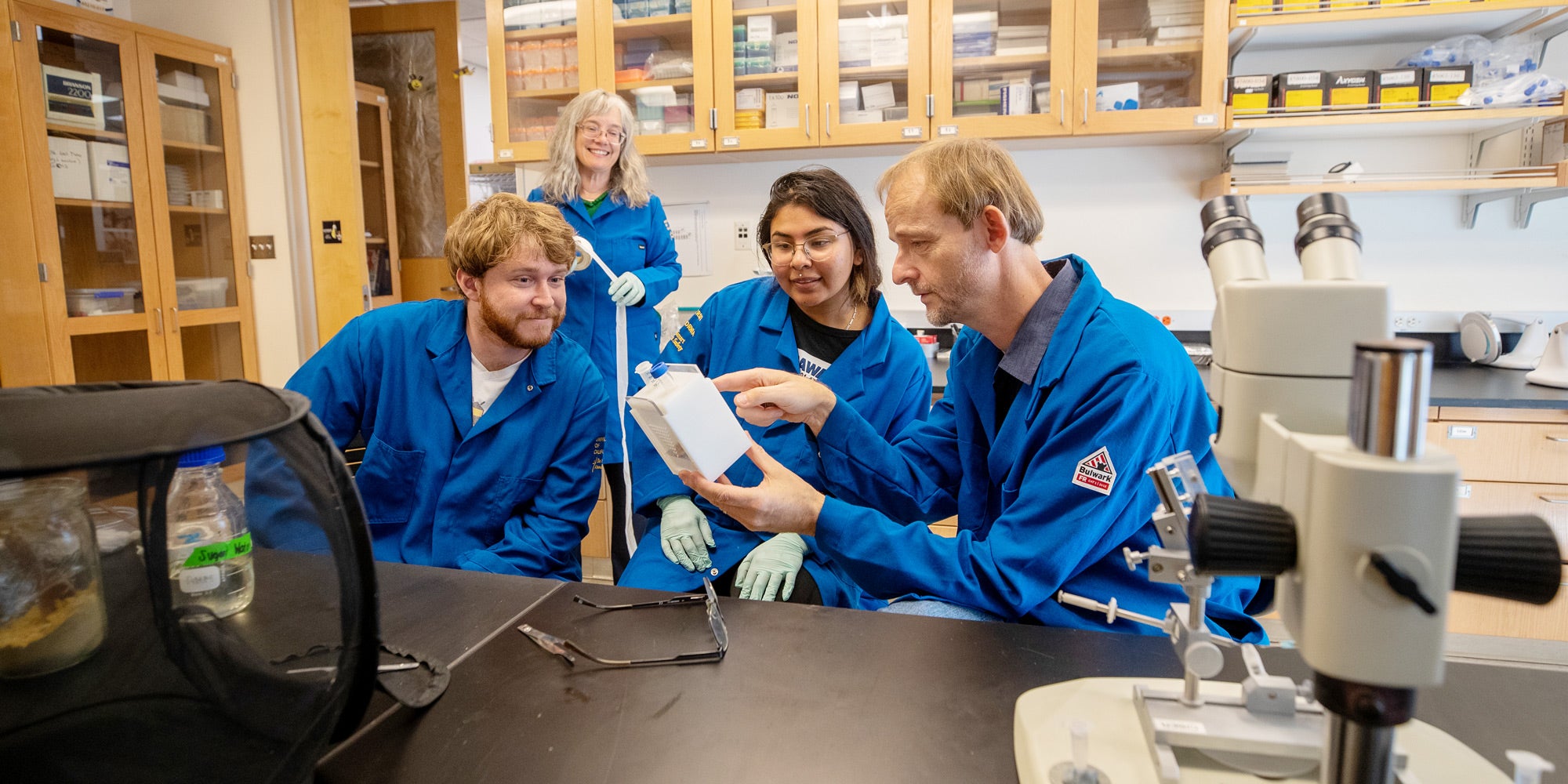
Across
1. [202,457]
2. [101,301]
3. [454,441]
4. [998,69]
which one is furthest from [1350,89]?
[101,301]

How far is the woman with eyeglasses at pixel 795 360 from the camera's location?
5.51ft

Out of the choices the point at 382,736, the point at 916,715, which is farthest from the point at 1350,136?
the point at 382,736

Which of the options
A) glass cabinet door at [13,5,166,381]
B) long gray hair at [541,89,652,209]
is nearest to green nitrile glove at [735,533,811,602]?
long gray hair at [541,89,652,209]

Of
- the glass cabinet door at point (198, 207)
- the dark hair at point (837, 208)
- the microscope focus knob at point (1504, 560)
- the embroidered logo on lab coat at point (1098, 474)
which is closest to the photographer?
the microscope focus knob at point (1504, 560)

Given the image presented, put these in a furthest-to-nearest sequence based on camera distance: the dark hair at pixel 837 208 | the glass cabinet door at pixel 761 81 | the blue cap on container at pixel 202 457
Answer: the glass cabinet door at pixel 761 81, the dark hair at pixel 837 208, the blue cap on container at pixel 202 457

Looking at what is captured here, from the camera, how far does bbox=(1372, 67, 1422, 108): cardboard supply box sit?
2680mm

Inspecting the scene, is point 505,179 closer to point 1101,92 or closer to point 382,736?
point 1101,92

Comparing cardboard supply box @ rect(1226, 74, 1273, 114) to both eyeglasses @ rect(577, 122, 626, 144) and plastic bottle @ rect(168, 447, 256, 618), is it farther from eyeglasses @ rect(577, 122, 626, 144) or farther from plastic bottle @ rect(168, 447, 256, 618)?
plastic bottle @ rect(168, 447, 256, 618)

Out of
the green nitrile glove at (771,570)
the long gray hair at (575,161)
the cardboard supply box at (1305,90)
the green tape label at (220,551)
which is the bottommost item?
the green nitrile glove at (771,570)

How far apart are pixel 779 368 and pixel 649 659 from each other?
1.07m

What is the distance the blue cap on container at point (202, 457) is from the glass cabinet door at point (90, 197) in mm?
3423

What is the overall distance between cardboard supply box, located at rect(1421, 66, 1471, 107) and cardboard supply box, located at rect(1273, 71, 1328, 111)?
304mm

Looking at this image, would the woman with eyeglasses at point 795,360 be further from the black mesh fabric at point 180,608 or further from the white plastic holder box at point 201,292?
the white plastic holder box at point 201,292

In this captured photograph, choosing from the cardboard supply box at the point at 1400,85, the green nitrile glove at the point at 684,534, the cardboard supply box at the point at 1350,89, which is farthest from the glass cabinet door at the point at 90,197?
the cardboard supply box at the point at 1400,85
